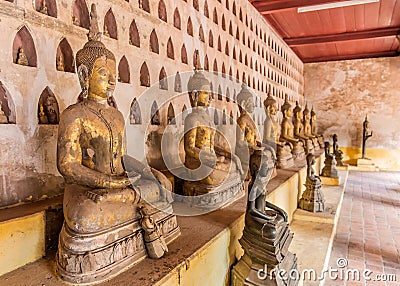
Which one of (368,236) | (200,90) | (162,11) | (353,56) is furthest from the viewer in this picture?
(353,56)

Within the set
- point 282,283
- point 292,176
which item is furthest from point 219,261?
point 292,176

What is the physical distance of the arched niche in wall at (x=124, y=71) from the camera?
2.56 meters

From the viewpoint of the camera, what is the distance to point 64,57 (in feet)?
6.84

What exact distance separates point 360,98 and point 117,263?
34.3ft

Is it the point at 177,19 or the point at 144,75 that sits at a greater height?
the point at 177,19

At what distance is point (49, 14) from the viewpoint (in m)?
1.97

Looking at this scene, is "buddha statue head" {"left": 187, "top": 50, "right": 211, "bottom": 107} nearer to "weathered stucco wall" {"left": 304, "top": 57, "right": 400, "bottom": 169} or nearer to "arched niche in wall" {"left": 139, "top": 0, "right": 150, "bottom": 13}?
"arched niche in wall" {"left": 139, "top": 0, "right": 150, "bottom": 13}

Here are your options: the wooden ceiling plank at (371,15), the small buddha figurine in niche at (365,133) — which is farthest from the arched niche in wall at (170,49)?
the small buddha figurine in niche at (365,133)

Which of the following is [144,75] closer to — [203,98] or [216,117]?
[203,98]

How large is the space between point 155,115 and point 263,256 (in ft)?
5.26

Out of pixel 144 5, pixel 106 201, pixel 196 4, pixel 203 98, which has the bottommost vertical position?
pixel 106 201

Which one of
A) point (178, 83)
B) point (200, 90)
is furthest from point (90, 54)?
point (178, 83)

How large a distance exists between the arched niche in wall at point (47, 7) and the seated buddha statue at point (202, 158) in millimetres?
1096

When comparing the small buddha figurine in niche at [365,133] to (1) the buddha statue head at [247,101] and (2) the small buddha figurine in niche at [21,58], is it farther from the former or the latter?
(2) the small buddha figurine in niche at [21,58]
